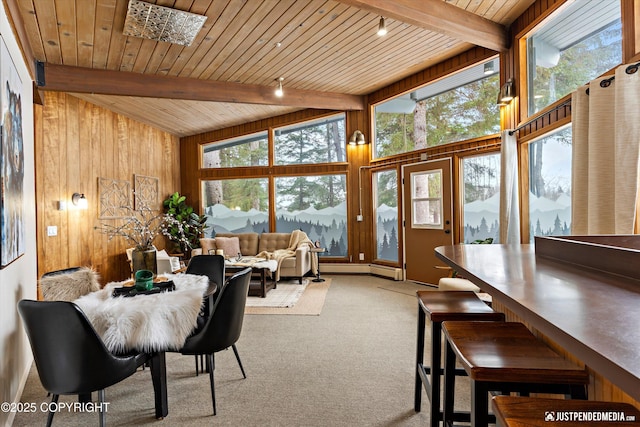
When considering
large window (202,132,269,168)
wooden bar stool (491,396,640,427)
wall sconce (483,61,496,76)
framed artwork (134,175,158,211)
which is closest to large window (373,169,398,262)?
wall sconce (483,61,496,76)

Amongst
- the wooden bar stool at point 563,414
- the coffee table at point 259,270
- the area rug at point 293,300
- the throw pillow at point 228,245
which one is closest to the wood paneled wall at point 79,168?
the throw pillow at point 228,245

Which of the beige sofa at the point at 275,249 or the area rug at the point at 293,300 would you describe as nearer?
the area rug at the point at 293,300

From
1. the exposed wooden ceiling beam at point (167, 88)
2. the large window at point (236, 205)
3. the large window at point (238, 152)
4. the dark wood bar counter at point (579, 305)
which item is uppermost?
the exposed wooden ceiling beam at point (167, 88)

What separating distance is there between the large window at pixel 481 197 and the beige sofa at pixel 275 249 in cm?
258

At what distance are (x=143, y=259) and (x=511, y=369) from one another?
2.41 metres

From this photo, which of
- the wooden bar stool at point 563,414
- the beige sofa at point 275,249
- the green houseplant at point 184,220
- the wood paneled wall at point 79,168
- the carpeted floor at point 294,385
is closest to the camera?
the wooden bar stool at point 563,414

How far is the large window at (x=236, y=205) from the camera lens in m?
7.35

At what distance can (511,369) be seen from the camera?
106cm

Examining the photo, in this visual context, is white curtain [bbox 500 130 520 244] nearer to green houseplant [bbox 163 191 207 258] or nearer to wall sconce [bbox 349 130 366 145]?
wall sconce [bbox 349 130 366 145]

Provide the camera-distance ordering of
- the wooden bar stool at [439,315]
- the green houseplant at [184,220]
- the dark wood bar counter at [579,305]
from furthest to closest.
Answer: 1. the green houseplant at [184,220]
2. the wooden bar stool at [439,315]
3. the dark wood bar counter at [579,305]

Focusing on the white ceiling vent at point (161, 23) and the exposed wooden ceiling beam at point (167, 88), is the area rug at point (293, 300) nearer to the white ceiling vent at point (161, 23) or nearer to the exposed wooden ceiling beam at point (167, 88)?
the exposed wooden ceiling beam at point (167, 88)

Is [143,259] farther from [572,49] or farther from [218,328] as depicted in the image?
[572,49]

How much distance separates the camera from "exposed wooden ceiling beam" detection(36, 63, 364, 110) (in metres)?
4.16

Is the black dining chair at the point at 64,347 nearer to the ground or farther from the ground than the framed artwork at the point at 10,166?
nearer to the ground
